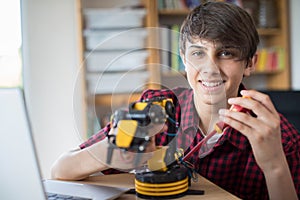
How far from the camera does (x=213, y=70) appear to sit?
0.92m

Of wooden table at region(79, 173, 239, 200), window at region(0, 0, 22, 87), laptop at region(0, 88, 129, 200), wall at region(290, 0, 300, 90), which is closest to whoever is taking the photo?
laptop at region(0, 88, 129, 200)

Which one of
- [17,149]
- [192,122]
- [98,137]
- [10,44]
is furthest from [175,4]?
[17,149]

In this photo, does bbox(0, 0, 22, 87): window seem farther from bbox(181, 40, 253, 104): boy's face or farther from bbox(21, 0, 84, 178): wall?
bbox(181, 40, 253, 104): boy's face

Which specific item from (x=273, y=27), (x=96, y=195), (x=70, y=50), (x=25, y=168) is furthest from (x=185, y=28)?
(x=273, y=27)

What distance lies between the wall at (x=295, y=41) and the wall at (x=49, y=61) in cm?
157

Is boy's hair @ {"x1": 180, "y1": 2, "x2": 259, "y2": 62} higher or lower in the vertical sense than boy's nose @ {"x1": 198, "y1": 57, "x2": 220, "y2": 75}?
higher

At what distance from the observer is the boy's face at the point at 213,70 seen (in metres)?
0.93

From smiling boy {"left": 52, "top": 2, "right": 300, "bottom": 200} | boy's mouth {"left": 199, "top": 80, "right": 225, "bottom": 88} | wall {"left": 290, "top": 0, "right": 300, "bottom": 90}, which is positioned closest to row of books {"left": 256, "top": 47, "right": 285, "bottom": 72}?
wall {"left": 290, "top": 0, "right": 300, "bottom": 90}

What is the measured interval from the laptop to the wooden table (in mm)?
275

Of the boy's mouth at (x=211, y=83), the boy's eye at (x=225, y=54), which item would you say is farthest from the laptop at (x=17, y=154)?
the boy's eye at (x=225, y=54)

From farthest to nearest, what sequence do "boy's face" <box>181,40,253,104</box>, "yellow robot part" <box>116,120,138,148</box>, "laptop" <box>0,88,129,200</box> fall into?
"boy's face" <box>181,40,253,104</box>
"yellow robot part" <box>116,120,138,148</box>
"laptop" <box>0,88,129,200</box>

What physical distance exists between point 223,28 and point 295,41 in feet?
7.31

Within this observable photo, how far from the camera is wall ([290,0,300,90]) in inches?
120

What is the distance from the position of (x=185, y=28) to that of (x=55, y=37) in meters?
1.94
